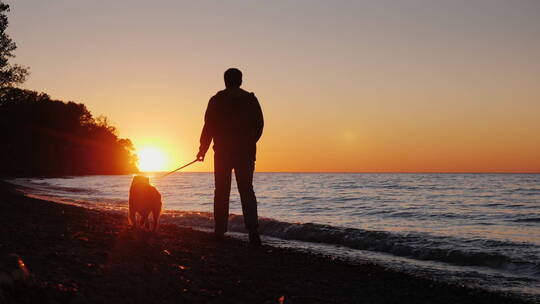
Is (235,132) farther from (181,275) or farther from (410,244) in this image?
(410,244)

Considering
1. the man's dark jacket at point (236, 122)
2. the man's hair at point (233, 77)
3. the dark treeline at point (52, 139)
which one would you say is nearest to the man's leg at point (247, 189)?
the man's dark jacket at point (236, 122)

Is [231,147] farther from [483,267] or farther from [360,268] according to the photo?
[483,267]

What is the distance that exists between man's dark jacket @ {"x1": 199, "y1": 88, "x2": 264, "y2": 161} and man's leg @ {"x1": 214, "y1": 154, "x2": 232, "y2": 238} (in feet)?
0.45

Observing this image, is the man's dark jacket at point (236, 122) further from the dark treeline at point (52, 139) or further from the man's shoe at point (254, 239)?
the dark treeline at point (52, 139)

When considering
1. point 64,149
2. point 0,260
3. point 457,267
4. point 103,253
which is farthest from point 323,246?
point 64,149

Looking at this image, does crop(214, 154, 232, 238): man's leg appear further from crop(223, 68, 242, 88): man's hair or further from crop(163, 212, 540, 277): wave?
crop(163, 212, 540, 277): wave

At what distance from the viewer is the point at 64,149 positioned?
94.9 metres

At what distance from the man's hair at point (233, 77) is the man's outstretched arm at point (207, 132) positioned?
36 cm

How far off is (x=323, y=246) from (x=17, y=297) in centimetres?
760

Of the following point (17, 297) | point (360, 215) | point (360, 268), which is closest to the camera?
point (17, 297)

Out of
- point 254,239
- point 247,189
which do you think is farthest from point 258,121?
point 254,239

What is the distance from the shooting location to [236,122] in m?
6.73

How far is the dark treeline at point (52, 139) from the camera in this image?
64.2 metres

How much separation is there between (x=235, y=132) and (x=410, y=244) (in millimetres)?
5007
